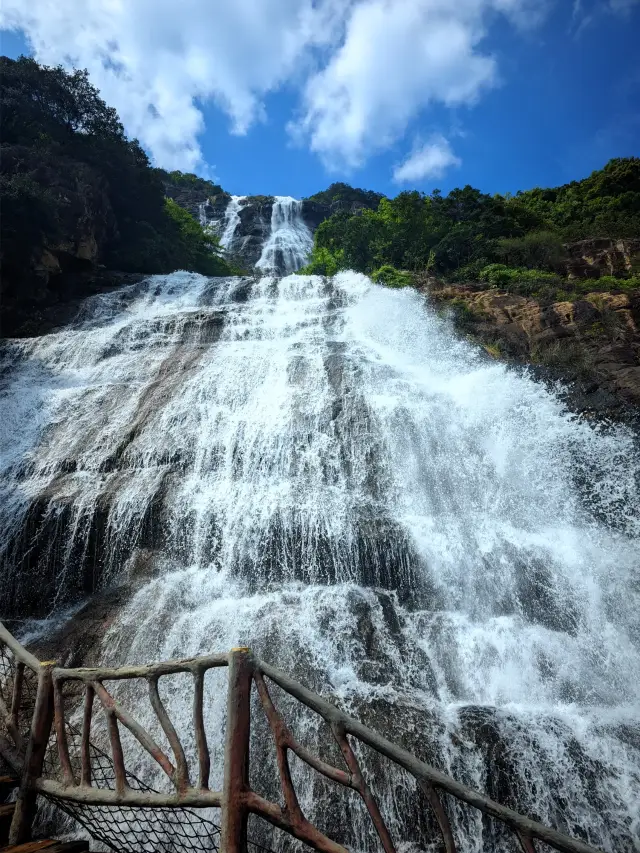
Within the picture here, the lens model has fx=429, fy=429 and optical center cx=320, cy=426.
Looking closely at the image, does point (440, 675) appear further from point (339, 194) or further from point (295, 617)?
point (339, 194)

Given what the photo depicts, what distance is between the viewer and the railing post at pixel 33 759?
2756 mm

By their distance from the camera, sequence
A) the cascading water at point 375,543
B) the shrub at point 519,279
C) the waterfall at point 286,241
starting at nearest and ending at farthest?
the cascading water at point 375,543
the shrub at point 519,279
the waterfall at point 286,241

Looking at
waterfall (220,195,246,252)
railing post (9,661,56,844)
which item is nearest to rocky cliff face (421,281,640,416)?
railing post (9,661,56,844)

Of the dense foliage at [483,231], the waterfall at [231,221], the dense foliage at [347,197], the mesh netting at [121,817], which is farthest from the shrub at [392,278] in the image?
the dense foliage at [347,197]

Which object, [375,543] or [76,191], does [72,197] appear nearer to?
[76,191]

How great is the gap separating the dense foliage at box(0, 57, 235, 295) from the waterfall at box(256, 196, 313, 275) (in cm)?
903

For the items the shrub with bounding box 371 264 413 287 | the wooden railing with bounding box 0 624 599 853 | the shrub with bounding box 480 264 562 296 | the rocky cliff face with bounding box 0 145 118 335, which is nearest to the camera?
the wooden railing with bounding box 0 624 599 853

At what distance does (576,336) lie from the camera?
11969 millimetres

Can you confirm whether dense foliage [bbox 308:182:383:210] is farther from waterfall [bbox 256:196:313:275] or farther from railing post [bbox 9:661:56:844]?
railing post [bbox 9:661:56:844]

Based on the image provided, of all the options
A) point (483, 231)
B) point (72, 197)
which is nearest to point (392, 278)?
point (483, 231)

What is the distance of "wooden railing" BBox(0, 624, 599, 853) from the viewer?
73.6 inches

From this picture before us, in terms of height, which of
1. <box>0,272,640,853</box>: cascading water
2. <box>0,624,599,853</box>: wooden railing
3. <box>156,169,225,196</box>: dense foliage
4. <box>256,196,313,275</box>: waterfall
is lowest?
<box>0,624,599,853</box>: wooden railing

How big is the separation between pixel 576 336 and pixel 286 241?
34117mm

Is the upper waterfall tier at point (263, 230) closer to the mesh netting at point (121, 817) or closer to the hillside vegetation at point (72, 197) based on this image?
the hillside vegetation at point (72, 197)
